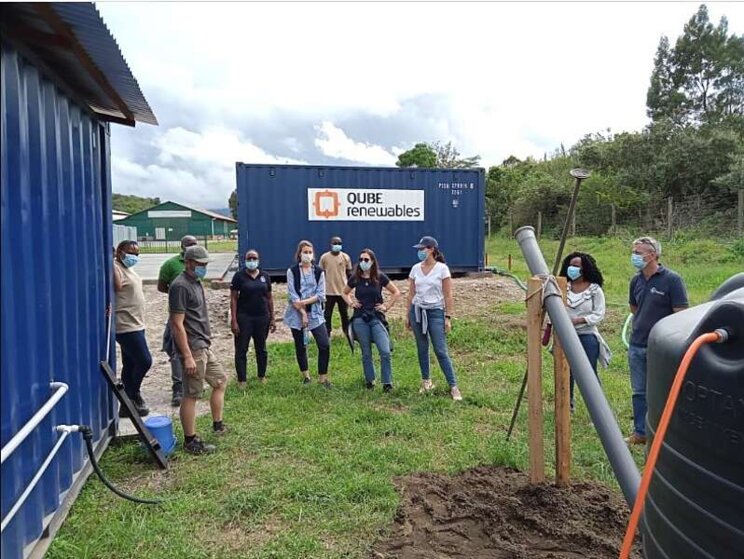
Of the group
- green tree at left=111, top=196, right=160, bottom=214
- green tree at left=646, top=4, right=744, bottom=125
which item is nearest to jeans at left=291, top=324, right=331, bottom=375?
green tree at left=646, top=4, right=744, bottom=125

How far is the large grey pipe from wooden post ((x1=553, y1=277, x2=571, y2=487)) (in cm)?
66

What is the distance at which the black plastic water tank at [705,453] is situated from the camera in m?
1.28

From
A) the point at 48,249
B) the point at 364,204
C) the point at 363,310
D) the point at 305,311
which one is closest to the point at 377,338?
the point at 363,310

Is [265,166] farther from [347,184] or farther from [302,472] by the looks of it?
[302,472]

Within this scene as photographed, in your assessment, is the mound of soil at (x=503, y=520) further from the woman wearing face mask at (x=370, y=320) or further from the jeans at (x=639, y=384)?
the woman wearing face mask at (x=370, y=320)

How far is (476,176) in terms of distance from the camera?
51.5ft

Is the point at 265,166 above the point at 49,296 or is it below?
above

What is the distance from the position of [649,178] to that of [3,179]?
85.5ft

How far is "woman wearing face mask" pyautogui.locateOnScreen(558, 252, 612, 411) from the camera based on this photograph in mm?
4980

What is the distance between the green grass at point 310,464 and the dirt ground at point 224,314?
85cm

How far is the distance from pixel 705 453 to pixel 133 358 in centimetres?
479

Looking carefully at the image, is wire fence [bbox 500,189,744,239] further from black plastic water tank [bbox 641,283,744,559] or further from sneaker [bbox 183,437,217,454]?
black plastic water tank [bbox 641,283,744,559]

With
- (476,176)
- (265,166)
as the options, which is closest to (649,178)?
(476,176)

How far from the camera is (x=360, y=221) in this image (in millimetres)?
14773
